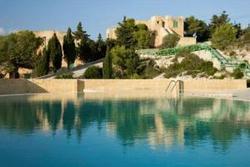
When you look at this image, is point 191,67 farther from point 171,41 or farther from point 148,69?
point 171,41

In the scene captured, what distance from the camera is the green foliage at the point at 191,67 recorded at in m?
35.2

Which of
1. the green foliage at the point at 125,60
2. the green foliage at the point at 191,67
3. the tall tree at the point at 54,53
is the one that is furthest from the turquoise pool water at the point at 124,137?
the green foliage at the point at 125,60

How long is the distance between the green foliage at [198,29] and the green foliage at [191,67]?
12587 millimetres

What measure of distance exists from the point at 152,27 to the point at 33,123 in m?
35.2

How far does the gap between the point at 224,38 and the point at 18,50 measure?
18227 millimetres

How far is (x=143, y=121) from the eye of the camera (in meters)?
15.8

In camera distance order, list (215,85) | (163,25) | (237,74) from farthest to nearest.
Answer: (163,25)
(237,74)
(215,85)

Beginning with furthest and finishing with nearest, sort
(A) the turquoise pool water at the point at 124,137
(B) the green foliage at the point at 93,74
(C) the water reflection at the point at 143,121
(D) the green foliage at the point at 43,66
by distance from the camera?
(D) the green foliage at the point at 43,66, (B) the green foliage at the point at 93,74, (C) the water reflection at the point at 143,121, (A) the turquoise pool water at the point at 124,137

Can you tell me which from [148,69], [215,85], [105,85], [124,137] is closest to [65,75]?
[105,85]

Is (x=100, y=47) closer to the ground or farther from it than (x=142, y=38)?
closer to the ground

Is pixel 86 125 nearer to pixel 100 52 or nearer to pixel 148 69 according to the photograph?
A: pixel 148 69

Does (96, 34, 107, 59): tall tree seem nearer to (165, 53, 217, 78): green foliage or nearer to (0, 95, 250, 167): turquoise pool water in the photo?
(165, 53, 217, 78): green foliage

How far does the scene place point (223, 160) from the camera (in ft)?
31.2

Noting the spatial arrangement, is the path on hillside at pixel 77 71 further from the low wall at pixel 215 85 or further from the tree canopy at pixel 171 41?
the low wall at pixel 215 85
